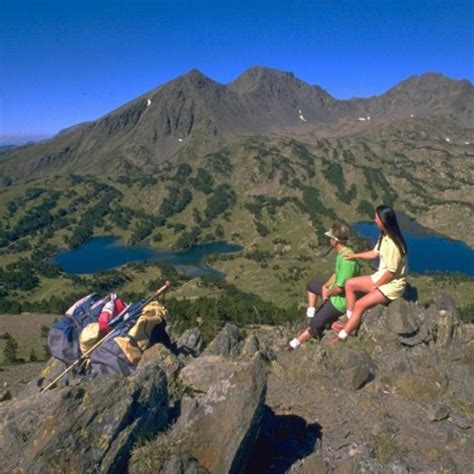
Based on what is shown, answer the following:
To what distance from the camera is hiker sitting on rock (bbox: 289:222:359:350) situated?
16891 millimetres

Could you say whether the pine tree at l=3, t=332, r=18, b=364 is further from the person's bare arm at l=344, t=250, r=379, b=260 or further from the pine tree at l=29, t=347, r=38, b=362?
the person's bare arm at l=344, t=250, r=379, b=260

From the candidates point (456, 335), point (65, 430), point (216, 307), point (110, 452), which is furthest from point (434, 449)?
point (216, 307)

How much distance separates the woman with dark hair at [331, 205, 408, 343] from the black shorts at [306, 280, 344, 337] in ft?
2.73

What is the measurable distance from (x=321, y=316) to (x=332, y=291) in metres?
1.18

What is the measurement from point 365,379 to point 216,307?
4359 inches

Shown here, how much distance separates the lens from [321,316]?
17875mm

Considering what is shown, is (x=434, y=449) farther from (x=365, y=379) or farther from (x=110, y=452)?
(x=110, y=452)

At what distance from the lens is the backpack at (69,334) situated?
43.9 ft

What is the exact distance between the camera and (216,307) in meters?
125

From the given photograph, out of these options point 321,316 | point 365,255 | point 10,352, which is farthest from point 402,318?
point 10,352

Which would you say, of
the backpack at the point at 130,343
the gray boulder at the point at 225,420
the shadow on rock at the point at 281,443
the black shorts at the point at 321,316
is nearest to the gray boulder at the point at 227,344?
the black shorts at the point at 321,316

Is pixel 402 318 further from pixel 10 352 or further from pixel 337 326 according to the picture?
pixel 10 352

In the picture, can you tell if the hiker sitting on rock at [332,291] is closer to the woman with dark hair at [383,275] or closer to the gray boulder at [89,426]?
the woman with dark hair at [383,275]

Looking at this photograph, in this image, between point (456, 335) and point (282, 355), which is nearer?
point (282, 355)
